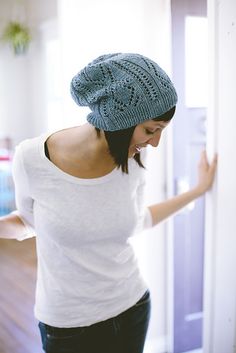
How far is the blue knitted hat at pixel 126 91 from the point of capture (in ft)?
2.82

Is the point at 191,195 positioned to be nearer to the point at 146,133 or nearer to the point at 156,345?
the point at 146,133

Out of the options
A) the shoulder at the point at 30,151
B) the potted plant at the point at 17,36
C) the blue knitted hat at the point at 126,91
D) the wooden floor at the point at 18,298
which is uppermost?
the potted plant at the point at 17,36

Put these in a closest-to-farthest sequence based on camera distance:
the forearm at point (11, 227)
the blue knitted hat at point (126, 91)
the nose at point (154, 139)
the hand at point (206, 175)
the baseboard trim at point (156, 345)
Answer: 1. the blue knitted hat at point (126, 91)
2. the nose at point (154, 139)
3. the forearm at point (11, 227)
4. the hand at point (206, 175)
5. the baseboard trim at point (156, 345)

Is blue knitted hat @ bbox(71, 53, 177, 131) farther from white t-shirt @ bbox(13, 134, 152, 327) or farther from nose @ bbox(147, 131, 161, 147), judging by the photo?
white t-shirt @ bbox(13, 134, 152, 327)

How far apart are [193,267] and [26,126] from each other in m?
3.53

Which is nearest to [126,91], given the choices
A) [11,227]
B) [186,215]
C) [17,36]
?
[11,227]

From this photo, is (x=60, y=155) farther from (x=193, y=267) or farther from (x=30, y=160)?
(x=193, y=267)

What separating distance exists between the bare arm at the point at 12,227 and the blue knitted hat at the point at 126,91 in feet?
1.28

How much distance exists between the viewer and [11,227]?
110cm

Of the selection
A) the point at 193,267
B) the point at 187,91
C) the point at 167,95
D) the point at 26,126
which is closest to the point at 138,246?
the point at 193,267

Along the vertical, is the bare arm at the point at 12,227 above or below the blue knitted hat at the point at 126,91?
below

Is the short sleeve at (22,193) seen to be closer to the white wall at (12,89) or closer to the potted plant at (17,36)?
the potted plant at (17,36)

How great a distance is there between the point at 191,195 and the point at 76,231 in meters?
0.50

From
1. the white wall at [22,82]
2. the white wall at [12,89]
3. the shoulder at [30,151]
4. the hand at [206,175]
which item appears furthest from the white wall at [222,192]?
the white wall at [12,89]
